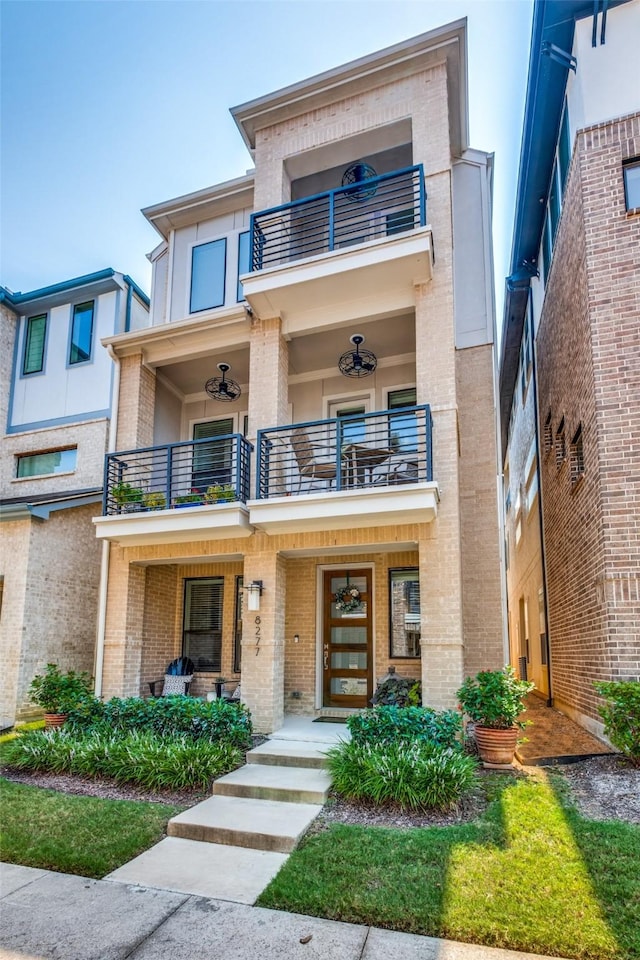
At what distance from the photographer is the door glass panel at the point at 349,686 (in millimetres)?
9867

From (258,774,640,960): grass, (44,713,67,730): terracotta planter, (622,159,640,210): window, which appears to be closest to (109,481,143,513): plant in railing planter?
(44,713,67,730): terracotta planter

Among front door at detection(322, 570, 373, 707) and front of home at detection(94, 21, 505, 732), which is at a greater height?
front of home at detection(94, 21, 505, 732)

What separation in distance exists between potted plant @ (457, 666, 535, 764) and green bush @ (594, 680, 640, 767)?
871 millimetres

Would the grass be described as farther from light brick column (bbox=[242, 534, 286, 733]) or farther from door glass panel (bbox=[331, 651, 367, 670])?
door glass panel (bbox=[331, 651, 367, 670])

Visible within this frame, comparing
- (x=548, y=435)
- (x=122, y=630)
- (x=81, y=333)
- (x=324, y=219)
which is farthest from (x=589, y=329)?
(x=81, y=333)

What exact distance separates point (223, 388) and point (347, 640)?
5.16 metres

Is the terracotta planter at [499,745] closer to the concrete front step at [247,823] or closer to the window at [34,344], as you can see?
the concrete front step at [247,823]

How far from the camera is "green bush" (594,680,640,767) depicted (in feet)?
20.1

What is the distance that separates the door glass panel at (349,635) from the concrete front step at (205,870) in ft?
16.6

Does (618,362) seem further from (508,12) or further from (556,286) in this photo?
(508,12)

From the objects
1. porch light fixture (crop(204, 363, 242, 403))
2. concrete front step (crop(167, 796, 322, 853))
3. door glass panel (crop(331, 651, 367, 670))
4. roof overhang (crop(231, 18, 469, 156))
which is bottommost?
concrete front step (crop(167, 796, 322, 853))

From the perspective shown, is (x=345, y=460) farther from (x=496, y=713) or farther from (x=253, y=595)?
(x=496, y=713)

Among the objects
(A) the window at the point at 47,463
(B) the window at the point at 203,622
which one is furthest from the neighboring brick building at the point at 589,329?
(A) the window at the point at 47,463

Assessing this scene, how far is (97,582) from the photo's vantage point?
11.8 meters
